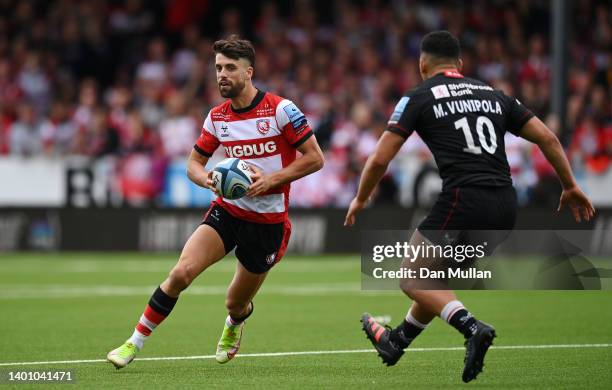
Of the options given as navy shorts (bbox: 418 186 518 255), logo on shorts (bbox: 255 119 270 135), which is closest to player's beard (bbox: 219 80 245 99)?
logo on shorts (bbox: 255 119 270 135)

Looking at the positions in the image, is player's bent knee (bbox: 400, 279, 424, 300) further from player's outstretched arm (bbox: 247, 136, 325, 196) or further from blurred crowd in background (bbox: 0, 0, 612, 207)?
blurred crowd in background (bbox: 0, 0, 612, 207)

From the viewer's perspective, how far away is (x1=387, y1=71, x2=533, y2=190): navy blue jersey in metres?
8.11

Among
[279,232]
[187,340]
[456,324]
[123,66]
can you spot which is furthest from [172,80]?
[456,324]

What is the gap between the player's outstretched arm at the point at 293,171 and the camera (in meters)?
8.99

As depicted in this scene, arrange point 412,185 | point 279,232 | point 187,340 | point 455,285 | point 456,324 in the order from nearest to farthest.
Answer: point 456,324 → point 455,285 → point 279,232 → point 187,340 → point 412,185

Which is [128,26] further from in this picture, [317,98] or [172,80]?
[317,98]

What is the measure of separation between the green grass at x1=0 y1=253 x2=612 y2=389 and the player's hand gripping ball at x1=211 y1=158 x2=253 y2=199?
1.37 metres

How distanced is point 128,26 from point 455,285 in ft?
69.6

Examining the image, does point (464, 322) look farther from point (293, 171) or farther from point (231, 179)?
point (231, 179)

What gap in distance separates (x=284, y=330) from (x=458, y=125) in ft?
15.5

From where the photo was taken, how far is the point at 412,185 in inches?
894

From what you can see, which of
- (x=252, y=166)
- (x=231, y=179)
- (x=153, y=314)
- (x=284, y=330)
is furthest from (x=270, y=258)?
(x=284, y=330)

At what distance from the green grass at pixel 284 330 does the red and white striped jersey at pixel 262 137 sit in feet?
4.19

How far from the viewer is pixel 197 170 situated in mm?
9469
